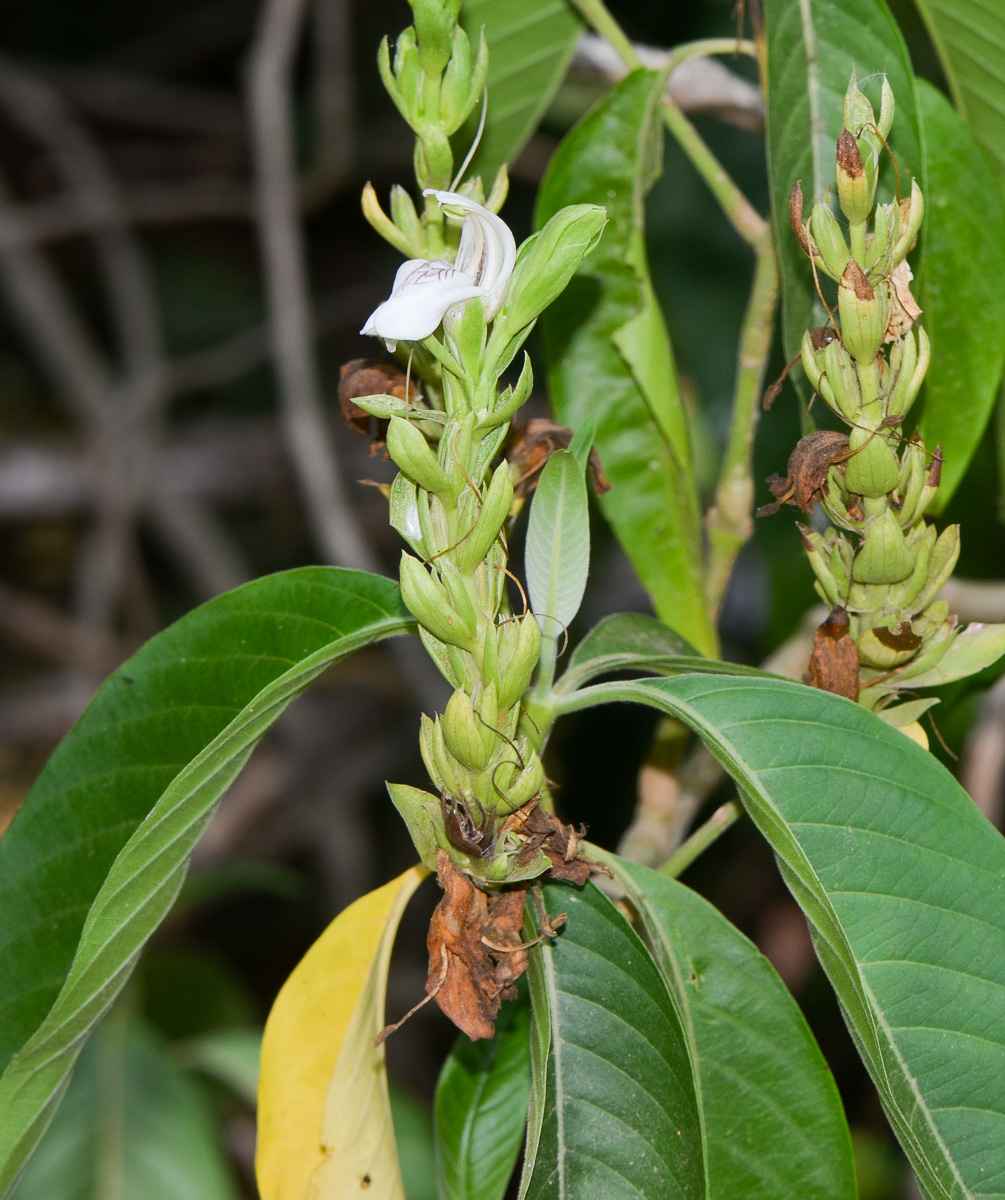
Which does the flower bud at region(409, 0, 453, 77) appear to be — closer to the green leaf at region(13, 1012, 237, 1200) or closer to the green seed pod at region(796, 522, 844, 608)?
the green seed pod at region(796, 522, 844, 608)

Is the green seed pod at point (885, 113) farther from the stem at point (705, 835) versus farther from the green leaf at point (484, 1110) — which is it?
the green leaf at point (484, 1110)

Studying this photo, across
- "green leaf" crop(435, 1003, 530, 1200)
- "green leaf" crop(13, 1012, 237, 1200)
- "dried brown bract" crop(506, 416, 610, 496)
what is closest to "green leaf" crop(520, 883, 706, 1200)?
"green leaf" crop(435, 1003, 530, 1200)

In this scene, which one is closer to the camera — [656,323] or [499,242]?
[499,242]

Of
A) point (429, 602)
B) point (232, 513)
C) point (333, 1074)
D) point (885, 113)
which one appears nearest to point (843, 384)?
point (885, 113)

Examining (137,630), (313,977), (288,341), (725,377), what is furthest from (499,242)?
(137,630)

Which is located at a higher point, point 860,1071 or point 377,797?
point 377,797

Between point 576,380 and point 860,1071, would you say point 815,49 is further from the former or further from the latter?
point 860,1071

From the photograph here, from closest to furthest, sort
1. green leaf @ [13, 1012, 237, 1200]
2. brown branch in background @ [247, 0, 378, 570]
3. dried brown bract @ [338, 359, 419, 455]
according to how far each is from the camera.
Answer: dried brown bract @ [338, 359, 419, 455], green leaf @ [13, 1012, 237, 1200], brown branch in background @ [247, 0, 378, 570]
